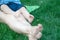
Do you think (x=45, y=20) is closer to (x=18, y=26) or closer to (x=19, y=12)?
(x=19, y=12)

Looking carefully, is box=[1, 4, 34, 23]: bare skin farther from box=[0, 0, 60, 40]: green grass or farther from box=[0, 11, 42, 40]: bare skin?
box=[0, 0, 60, 40]: green grass

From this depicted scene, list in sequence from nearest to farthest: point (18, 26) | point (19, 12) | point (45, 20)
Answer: point (18, 26), point (19, 12), point (45, 20)

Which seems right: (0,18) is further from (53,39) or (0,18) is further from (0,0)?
(53,39)

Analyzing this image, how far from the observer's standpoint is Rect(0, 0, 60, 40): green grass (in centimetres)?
289

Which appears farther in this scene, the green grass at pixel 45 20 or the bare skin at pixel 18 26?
the green grass at pixel 45 20

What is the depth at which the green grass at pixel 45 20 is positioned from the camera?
9.48 feet

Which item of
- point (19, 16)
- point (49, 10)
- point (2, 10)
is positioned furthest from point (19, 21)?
point (49, 10)

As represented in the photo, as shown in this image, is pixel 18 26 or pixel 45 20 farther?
pixel 45 20

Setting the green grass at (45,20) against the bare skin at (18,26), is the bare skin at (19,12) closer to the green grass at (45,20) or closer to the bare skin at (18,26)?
the bare skin at (18,26)

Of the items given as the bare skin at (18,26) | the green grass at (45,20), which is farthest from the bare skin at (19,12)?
the green grass at (45,20)

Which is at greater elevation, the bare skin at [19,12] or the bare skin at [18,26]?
the bare skin at [19,12]

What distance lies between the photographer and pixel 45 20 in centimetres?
321

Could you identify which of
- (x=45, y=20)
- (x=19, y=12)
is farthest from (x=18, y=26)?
(x=45, y=20)

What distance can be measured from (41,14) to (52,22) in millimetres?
251
